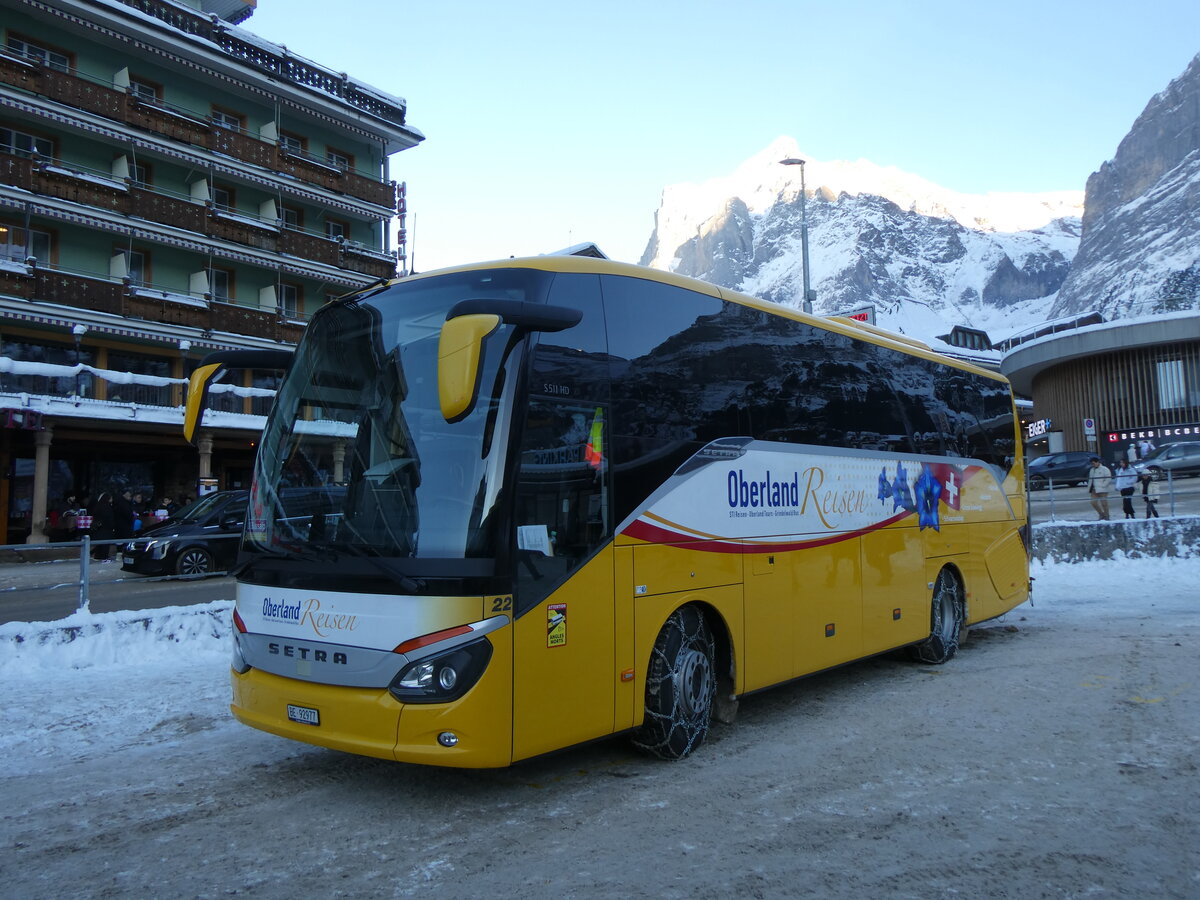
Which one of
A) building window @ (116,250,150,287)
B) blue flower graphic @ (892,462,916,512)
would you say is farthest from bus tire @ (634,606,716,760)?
building window @ (116,250,150,287)

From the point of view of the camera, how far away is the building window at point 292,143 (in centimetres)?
3647

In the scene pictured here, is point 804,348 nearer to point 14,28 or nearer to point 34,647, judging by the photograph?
point 34,647

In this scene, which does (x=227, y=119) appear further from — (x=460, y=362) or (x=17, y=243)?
(x=460, y=362)

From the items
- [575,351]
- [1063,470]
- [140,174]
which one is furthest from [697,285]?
[1063,470]

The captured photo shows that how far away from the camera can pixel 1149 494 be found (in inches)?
857

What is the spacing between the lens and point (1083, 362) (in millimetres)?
48750

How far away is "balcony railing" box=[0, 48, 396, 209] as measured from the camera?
2841 cm

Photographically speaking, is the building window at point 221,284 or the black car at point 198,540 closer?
the black car at point 198,540

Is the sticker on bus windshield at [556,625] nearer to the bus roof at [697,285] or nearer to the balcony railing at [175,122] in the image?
the bus roof at [697,285]

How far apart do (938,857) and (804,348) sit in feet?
14.7

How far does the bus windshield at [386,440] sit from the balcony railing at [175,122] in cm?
2874

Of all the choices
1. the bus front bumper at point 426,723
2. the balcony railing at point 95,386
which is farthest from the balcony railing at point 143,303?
the bus front bumper at point 426,723

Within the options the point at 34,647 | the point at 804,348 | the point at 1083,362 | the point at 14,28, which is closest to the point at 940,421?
the point at 804,348

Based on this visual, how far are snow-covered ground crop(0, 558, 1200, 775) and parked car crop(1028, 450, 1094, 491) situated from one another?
29.4 meters
